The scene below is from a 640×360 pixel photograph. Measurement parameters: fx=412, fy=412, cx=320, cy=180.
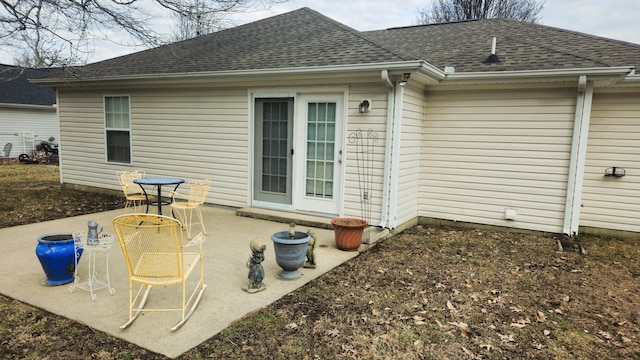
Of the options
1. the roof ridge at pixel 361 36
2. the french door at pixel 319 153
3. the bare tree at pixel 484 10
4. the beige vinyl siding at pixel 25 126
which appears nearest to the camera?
the roof ridge at pixel 361 36

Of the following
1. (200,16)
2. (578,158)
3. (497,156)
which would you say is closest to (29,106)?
(200,16)

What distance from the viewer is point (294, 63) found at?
259 inches

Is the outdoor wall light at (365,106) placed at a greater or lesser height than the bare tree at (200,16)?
lesser

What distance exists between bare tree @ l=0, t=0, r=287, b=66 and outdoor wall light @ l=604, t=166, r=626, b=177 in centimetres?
658

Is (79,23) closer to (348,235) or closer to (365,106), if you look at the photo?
(365,106)

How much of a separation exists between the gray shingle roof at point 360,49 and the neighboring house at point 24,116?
12.2m

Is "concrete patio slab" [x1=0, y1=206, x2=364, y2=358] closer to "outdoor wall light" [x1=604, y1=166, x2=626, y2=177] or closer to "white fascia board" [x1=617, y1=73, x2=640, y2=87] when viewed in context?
"outdoor wall light" [x1=604, y1=166, x2=626, y2=177]

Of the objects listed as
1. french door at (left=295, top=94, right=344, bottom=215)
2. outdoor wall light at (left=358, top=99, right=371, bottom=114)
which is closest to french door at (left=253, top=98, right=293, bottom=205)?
french door at (left=295, top=94, right=344, bottom=215)

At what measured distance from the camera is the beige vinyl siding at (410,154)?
20.3ft

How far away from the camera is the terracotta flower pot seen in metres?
5.29

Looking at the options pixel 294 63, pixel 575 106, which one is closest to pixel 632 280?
pixel 575 106

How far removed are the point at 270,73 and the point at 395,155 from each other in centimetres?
237

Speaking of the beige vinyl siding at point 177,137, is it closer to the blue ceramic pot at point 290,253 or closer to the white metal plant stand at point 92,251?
the blue ceramic pot at point 290,253

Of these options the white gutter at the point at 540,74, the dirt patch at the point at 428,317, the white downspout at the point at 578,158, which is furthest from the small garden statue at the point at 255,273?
the white downspout at the point at 578,158
